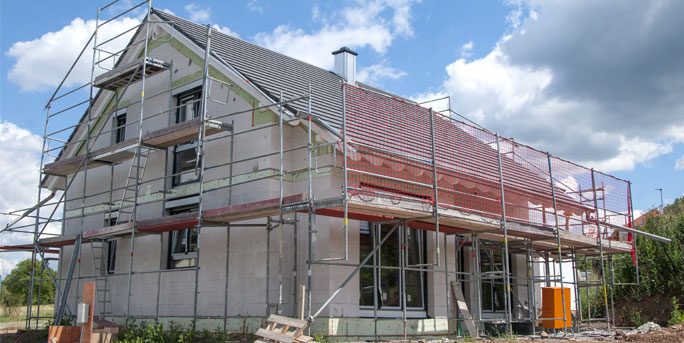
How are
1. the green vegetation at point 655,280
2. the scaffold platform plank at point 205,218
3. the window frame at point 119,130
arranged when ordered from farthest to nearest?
the green vegetation at point 655,280
the window frame at point 119,130
the scaffold platform plank at point 205,218

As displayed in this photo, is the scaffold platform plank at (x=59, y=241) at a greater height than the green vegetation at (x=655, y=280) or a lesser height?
greater

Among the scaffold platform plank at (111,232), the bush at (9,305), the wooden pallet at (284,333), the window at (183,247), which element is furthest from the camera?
the bush at (9,305)

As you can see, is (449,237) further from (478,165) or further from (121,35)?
(121,35)

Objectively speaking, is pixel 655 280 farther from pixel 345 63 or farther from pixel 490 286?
pixel 345 63

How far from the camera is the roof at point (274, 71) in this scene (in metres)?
13.3

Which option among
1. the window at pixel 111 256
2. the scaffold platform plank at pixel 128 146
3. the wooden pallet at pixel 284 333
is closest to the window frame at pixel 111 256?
the window at pixel 111 256

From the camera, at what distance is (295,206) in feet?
35.0

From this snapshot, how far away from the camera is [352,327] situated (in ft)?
37.5

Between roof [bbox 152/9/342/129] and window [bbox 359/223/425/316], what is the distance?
2501mm

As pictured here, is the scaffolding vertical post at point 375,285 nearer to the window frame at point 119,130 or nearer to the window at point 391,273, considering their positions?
the window at point 391,273

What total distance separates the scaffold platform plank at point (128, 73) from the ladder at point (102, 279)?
13.6ft

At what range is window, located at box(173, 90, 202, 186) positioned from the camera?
14.3 m

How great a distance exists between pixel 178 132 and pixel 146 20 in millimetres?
4183

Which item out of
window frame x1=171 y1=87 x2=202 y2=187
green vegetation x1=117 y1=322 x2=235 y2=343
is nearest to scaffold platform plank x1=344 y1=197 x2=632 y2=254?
green vegetation x1=117 y1=322 x2=235 y2=343
